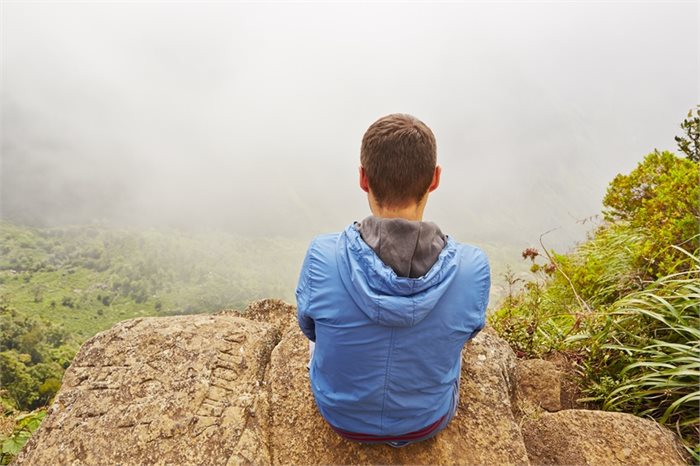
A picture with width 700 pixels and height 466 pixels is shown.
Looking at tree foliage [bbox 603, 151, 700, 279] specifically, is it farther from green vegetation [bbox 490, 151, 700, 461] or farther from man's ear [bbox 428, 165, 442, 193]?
man's ear [bbox 428, 165, 442, 193]

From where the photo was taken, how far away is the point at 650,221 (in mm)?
4875

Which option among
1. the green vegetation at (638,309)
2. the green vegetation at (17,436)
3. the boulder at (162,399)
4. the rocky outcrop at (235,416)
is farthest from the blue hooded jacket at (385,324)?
the green vegetation at (17,436)

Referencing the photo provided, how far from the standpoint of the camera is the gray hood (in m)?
1.72

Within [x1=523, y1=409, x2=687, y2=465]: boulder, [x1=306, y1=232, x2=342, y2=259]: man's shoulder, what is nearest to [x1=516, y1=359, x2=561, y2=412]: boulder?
[x1=523, y1=409, x2=687, y2=465]: boulder

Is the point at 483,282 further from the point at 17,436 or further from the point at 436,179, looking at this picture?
the point at 17,436

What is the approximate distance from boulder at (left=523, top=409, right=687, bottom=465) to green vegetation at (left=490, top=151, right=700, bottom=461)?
0.19 meters

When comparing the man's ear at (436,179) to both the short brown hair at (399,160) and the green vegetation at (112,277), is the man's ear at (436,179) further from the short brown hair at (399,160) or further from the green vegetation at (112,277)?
the green vegetation at (112,277)

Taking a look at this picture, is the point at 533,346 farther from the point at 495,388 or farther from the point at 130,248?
the point at 130,248

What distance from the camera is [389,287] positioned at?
1683 mm

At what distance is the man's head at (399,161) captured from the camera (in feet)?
6.05

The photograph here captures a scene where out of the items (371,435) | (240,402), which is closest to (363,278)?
(371,435)

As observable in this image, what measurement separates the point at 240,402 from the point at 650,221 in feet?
17.7

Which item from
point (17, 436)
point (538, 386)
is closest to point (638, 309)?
point (538, 386)

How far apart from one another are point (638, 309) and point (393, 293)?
2824mm
